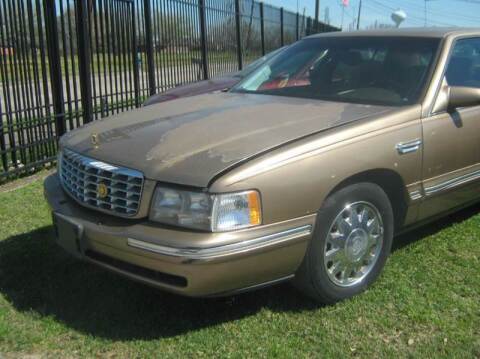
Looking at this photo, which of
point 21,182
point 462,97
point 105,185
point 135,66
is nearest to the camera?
point 105,185

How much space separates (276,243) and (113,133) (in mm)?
1330

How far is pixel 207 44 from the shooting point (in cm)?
1181

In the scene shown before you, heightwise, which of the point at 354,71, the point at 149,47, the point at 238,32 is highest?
the point at 354,71

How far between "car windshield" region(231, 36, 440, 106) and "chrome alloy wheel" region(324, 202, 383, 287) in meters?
0.82

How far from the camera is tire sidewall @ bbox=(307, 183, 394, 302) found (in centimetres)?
305

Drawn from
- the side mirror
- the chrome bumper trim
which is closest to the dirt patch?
the chrome bumper trim

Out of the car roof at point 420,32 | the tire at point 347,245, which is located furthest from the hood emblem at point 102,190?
→ the car roof at point 420,32

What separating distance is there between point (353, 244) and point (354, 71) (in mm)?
1443

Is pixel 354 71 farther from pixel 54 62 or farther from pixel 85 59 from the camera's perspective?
pixel 85 59

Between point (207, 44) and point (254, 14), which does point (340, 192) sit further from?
point (254, 14)

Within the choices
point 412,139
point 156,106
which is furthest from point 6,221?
point 412,139

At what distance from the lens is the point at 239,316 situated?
3275mm

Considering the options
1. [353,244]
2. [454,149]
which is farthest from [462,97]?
[353,244]

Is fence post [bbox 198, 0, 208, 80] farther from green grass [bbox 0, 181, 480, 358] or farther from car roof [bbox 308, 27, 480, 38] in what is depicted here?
green grass [bbox 0, 181, 480, 358]
